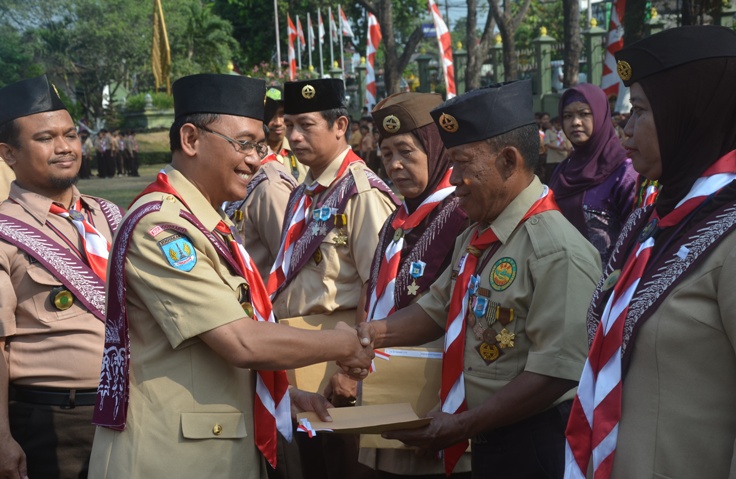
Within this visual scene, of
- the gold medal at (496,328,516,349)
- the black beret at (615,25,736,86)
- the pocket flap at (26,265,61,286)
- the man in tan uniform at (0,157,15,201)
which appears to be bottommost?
the gold medal at (496,328,516,349)

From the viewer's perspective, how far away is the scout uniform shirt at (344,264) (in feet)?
15.7

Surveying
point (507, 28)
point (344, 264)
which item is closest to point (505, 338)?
point (344, 264)

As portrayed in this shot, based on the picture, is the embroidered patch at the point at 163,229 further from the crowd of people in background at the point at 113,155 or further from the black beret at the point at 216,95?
the crowd of people in background at the point at 113,155

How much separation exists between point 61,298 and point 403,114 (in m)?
1.78

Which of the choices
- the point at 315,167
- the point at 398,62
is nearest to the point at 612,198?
the point at 315,167

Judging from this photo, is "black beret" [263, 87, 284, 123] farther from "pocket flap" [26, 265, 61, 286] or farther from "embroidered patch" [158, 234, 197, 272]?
"embroidered patch" [158, 234, 197, 272]

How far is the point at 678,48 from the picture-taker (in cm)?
230

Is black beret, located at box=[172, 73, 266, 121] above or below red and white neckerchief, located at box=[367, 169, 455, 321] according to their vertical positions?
above

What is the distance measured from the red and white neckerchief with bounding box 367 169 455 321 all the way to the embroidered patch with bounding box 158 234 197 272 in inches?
53.5

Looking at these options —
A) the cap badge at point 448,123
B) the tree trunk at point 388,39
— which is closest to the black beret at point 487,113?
the cap badge at point 448,123

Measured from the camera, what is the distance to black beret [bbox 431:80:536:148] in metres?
3.14

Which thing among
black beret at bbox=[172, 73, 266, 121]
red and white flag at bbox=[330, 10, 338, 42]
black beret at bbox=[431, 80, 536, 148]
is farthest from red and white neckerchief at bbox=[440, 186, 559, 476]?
red and white flag at bbox=[330, 10, 338, 42]

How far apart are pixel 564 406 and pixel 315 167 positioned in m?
2.54

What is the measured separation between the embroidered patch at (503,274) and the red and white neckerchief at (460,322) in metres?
0.09
